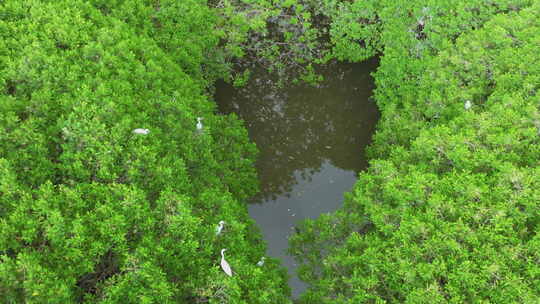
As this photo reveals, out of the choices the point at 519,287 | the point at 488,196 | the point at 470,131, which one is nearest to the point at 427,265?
the point at 519,287

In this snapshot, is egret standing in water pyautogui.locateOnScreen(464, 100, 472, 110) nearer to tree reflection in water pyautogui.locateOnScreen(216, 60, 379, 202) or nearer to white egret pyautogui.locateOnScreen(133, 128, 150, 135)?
tree reflection in water pyautogui.locateOnScreen(216, 60, 379, 202)

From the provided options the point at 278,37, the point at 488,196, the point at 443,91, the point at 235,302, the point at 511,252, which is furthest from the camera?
the point at 278,37

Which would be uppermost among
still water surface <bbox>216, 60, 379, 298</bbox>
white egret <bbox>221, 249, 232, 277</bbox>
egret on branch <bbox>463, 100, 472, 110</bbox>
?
egret on branch <bbox>463, 100, 472, 110</bbox>

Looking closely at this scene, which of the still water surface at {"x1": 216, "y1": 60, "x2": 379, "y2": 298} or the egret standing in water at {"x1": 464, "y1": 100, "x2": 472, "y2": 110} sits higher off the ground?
the egret standing in water at {"x1": 464, "y1": 100, "x2": 472, "y2": 110}

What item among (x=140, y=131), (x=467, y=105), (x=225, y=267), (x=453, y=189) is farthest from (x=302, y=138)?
(x=225, y=267)

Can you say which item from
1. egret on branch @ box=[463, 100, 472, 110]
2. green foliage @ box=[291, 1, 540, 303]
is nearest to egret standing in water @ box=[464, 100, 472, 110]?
egret on branch @ box=[463, 100, 472, 110]

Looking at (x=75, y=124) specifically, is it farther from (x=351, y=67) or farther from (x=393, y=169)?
(x=351, y=67)
